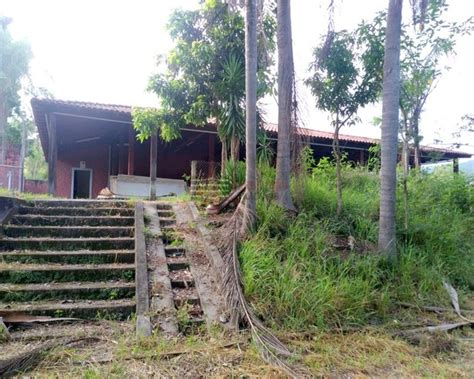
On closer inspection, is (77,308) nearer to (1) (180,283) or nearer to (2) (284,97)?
(1) (180,283)

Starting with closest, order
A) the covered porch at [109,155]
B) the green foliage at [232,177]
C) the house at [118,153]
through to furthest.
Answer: the green foliage at [232,177] → the house at [118,153] → the covered porch at [109,155]

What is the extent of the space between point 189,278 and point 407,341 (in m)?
2.54

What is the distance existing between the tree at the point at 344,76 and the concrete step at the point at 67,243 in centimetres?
353

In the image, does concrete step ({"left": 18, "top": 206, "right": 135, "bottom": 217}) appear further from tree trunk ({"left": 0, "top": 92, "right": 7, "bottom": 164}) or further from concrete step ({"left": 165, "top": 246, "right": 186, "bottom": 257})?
tree trunk ({"left": 0, "top": 92, "right": 7, "bottom": 164})

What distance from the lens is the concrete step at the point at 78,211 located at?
5590mm

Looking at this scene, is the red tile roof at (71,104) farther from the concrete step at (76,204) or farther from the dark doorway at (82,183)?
the concrete step at (76,204)

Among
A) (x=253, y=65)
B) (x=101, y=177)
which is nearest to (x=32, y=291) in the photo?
(x=253, y=65)

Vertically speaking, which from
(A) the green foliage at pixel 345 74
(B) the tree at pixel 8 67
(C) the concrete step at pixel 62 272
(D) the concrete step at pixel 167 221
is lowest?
(C) the concrete step at pixel 62 272

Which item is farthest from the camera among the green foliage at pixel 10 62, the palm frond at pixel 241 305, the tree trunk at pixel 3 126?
the tree trunk at pixel 3 126

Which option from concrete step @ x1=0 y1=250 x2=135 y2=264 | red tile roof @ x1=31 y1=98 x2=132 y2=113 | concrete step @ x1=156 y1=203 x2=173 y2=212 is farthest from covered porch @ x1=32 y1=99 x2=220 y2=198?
concrete step @ x1=0 y1=250 x2=135 y2=264

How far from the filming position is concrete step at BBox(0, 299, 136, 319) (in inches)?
139

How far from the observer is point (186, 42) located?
6.53 metres

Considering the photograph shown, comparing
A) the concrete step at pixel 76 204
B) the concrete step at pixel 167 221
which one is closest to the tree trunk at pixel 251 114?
the concrete step at pixel 167 221

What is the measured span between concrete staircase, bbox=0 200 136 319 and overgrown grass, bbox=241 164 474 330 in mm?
1619
